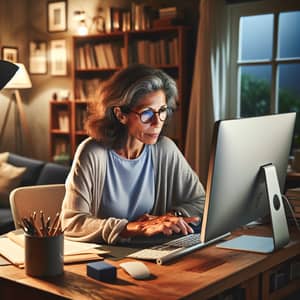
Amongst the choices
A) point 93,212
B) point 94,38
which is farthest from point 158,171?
point 94,38

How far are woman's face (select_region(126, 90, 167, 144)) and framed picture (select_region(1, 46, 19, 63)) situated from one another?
4.19 meters

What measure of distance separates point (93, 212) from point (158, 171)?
333mm

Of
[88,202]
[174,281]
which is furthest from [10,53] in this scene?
[174,281]

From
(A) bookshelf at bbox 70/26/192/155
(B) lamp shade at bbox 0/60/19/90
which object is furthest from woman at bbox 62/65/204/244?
(A) bookshelf at bbox 70/26/192/155

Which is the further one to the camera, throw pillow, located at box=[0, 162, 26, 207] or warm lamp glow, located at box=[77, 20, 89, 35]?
warm lamp glow, located at box=[77, 20, 89, 35]

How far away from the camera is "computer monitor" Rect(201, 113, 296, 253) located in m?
1.74

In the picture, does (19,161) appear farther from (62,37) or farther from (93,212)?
(93,212)

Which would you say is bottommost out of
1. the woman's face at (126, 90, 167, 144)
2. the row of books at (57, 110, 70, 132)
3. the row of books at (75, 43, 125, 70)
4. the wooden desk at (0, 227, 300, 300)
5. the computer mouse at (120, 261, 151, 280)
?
the wooden desk at (0, 227, 300, 300)

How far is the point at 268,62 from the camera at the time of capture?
15.4ft

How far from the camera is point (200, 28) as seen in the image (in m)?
4.71

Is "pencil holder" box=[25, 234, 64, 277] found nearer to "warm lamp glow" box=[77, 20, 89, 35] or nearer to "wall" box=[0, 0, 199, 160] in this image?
"warm lamp glow" box=[77, 20, 89, 35]

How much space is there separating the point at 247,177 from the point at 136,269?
50 centimetres

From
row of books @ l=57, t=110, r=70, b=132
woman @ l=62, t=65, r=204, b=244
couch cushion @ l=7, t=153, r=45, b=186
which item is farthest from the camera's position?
row of books @ l=57, t=110, r=70, b=132

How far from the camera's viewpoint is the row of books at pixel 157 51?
4996 millimetres
